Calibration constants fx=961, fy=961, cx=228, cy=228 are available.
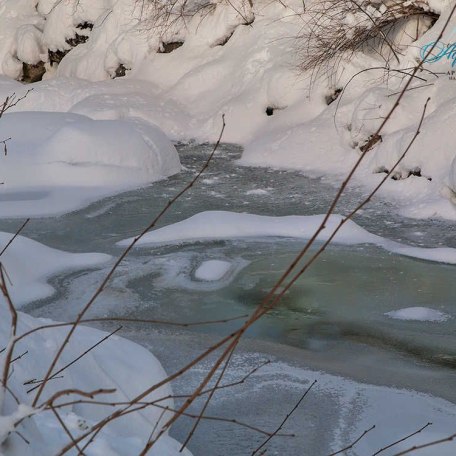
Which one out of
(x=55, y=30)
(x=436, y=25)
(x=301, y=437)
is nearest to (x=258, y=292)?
(x=301, y=437)

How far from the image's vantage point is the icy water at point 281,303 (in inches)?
186

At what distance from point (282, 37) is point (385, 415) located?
9.03 m

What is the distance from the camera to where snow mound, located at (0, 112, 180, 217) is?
9.02m

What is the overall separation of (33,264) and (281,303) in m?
1.82

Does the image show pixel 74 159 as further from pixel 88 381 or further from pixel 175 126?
pixel 88 381

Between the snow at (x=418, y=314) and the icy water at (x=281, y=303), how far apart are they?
0.06m

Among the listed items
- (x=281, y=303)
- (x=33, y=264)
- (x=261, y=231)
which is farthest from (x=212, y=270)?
(x=33, y=264)

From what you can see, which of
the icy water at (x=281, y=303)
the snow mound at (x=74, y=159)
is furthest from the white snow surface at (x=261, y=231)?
the snow mound at (x=74, y=159)

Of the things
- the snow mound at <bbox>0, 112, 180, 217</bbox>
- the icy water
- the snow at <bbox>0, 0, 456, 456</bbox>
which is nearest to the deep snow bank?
the snow at <bbox>0, 0, 456, 456</bbox>

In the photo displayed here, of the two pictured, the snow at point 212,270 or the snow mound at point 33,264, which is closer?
the snow mound at point 33,264

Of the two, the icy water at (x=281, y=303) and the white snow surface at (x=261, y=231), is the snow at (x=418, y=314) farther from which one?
the white snow surface at (x=261, y=231)

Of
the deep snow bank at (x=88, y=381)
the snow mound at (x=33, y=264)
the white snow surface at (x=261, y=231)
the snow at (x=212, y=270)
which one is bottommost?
the white snow surface at (x=261, y=231)

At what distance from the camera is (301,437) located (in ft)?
13.6

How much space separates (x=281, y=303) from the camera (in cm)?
611
